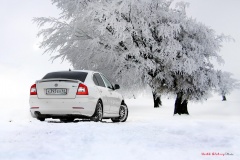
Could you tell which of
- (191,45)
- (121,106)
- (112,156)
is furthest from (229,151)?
(191,45)

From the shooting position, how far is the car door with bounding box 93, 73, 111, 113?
43.2 feet

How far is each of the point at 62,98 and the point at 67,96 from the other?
0.53 feet

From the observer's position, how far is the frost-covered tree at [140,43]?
23719 millimetres

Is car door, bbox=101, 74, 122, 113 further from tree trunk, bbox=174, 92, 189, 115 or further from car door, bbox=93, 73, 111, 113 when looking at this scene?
tree trunk, bbox=174, 92, 189, 115

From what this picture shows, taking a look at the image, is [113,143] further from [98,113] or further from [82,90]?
[98,113]

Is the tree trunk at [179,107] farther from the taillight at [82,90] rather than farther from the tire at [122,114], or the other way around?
the taillight at [82,90]

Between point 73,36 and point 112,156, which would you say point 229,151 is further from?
point 73,36

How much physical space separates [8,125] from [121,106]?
527 cm

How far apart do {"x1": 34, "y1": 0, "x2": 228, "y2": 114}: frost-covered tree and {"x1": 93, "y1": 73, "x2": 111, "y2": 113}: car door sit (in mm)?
9431

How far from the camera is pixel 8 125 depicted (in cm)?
1111

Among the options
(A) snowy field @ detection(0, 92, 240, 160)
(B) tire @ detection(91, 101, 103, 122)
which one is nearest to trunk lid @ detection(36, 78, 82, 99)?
(B) tire @ detection(91, 101, 103, 122)

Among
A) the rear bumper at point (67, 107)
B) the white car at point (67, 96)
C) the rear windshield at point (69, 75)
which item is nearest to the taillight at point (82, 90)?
the white car at point (67, 96)

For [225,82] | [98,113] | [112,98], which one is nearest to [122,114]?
[112,98]

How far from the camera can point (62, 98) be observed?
1227cm
